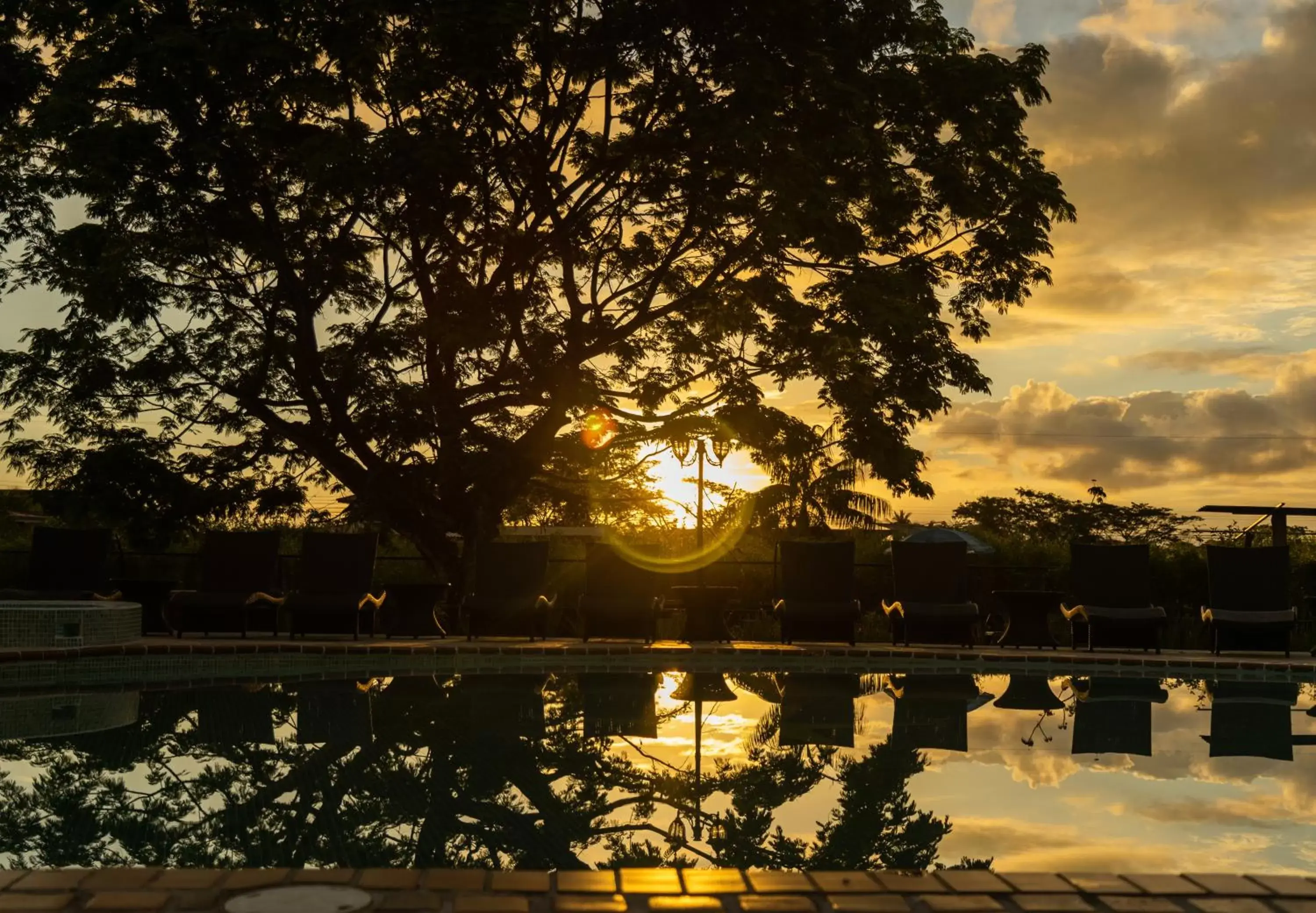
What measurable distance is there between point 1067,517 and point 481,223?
4991 cm

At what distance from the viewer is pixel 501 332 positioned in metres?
14.3

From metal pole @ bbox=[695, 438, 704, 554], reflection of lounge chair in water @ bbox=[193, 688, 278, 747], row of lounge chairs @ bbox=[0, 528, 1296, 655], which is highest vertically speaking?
metal pole @ bbox=[695, 438, 704, 554]

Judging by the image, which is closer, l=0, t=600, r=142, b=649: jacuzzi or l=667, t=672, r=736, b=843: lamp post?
l=667, t=672, r=736, b=843: lamp post

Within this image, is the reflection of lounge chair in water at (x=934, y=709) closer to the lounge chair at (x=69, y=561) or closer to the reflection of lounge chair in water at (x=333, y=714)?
the reflection of lounge chair in water at (x=333, y=714)

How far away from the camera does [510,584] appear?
42.2 feet

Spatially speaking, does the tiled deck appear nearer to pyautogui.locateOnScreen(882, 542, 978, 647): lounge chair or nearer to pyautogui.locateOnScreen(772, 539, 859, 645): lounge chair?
pyautogui.locateOnScreen(772, 539, 859, 645): lounge chair

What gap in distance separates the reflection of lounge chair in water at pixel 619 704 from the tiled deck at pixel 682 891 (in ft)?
12.6

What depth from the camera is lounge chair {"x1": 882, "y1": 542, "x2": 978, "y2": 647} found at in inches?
498

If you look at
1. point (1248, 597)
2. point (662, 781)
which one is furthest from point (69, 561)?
point (1248, 597)

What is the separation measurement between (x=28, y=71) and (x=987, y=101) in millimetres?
10849

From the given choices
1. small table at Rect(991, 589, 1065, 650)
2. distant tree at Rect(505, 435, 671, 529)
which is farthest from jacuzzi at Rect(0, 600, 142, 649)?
small table at Rect(991, 589, 1065, 650)

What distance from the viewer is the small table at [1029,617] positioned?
12680mm

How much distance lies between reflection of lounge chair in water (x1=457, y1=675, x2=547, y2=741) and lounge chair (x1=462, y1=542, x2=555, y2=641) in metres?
2.21

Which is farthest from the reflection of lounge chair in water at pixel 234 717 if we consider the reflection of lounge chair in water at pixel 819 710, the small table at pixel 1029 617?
the small table at pixel 1029 617
